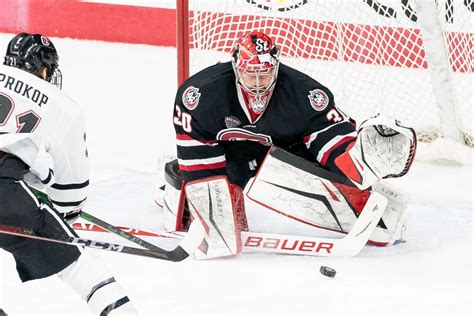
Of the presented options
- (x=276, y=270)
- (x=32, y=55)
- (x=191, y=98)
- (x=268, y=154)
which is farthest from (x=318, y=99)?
(x=32, y=55)

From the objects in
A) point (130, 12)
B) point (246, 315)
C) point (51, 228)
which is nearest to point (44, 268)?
point (51, 228)

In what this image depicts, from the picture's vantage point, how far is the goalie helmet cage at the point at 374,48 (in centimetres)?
400

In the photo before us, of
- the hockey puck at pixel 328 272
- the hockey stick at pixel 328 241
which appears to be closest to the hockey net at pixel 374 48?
the hockey stick at pixel 328 241

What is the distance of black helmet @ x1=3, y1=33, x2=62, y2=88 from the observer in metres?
2.33

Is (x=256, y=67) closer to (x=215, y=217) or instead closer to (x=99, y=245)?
(x=215, y=217)

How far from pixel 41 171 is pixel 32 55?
0.31 m

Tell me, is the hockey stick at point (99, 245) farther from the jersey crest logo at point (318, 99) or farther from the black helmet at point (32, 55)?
the jersey crest logo at point (318, 99)

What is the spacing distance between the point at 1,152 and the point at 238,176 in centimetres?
124

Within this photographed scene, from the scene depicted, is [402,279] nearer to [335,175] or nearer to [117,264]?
[335,175]

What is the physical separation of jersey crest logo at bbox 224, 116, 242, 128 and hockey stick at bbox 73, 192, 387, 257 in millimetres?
370

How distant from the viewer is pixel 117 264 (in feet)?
9.58

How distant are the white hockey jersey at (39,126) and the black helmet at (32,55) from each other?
73mm

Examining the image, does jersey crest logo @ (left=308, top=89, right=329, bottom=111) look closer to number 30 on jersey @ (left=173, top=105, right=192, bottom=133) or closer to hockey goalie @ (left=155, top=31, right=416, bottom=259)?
hockey goalie @ (left=155, top=31, right=416, bottom=259)

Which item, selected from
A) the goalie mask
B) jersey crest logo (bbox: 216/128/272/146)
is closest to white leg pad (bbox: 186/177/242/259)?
jersey crest logo (bbox: 216/128/272/146)
